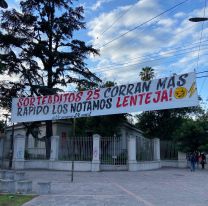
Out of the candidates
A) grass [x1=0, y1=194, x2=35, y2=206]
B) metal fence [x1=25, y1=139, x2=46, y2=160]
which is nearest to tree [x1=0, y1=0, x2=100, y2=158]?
metal fence [x1=25, y1=139, x2=46, y2=160]

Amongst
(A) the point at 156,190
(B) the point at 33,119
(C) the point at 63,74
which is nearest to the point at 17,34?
(C) the point at 63,74

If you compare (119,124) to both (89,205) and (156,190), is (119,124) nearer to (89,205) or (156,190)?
(156,190)

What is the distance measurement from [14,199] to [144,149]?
18165 mm

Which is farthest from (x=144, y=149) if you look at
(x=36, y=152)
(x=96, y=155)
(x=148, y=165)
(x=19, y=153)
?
(x=19, y=153)

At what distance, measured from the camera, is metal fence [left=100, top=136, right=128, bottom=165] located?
26.2 m

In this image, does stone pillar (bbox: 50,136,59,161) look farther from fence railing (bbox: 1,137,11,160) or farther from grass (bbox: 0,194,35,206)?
grass (bbox: 0,194,35,206)

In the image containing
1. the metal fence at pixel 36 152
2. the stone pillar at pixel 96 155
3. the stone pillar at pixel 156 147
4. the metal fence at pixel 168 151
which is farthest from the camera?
the metal fence at pixel 168 151

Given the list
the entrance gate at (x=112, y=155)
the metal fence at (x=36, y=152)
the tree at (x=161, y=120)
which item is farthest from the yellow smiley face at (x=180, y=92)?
the tree at (x=161, y=120)

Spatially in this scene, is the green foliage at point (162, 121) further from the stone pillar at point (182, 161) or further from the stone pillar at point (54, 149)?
the stone pillar at point (54, 149)

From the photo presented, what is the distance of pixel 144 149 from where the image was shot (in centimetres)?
2841

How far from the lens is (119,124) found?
32.7m

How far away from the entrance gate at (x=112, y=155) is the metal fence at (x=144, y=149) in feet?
4.70

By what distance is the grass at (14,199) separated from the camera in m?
10.6

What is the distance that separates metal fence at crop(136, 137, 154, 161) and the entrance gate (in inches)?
56.4
